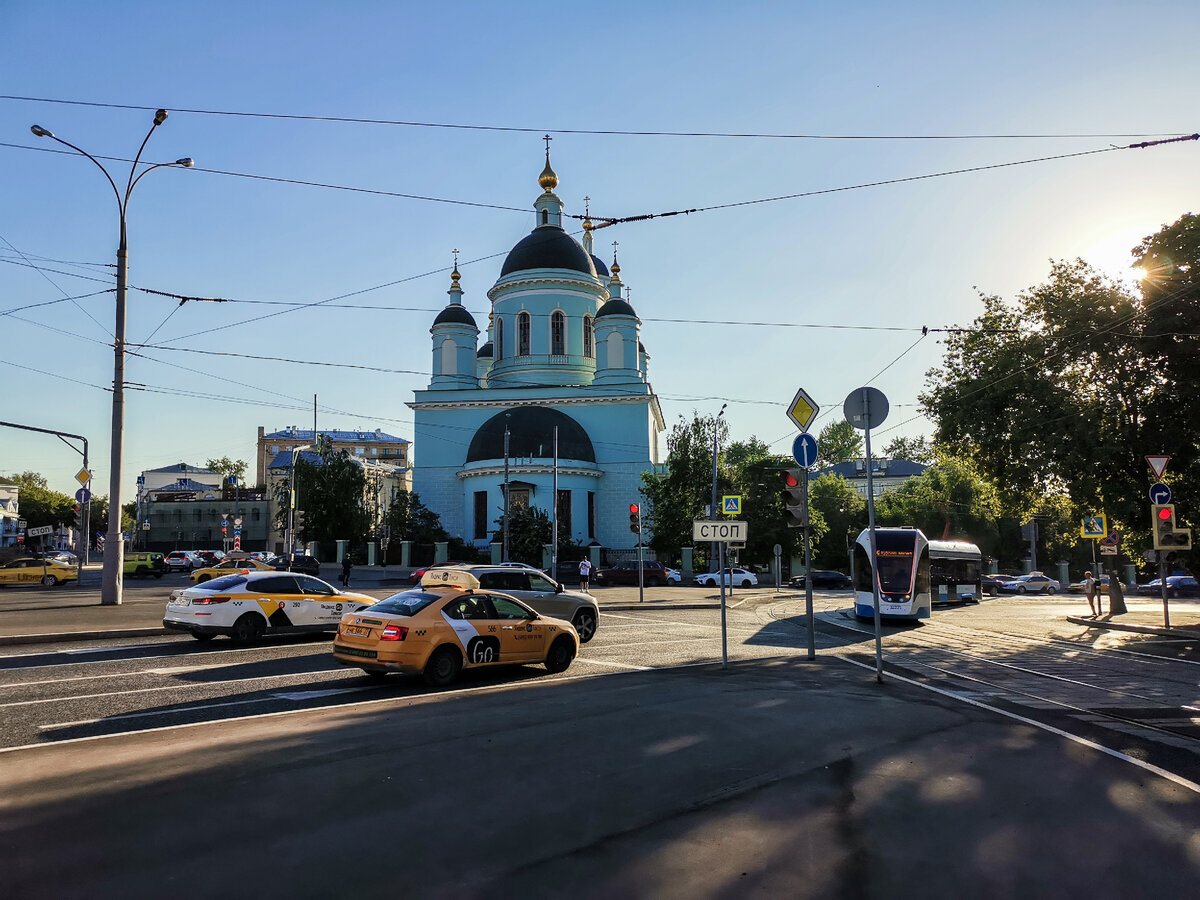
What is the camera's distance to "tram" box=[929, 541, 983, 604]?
109 feet

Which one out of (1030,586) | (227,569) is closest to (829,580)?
(1030,586)

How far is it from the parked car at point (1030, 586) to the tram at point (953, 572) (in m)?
20.8

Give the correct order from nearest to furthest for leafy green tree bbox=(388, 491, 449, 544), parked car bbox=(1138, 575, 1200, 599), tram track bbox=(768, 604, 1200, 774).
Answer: tram track bbox=(768, 604, 1200, 774) < parked car bbox=(1138, 575, 1200, 599) < leafy green tree bbox=(388, 491, 449, 544)

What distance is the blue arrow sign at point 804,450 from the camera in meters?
13.1

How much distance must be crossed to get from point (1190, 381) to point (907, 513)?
55.6 metres

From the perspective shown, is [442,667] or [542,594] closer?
[442,667]

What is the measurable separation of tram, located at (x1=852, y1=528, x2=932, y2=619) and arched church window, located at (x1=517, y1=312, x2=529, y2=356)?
1529 inches

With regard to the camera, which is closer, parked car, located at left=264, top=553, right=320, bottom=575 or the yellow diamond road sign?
the yellow diamond road sign

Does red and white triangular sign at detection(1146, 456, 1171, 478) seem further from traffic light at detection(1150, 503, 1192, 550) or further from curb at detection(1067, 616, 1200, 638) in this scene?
curb at detection(1067, 616, 1200, 638)

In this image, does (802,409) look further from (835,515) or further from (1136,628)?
(835,515)

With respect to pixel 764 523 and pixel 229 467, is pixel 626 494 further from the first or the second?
pixel 229 467

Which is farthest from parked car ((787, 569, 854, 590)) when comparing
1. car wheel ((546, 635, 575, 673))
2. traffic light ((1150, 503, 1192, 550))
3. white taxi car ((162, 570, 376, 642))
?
car wheel ((546, 635, 575, 673))

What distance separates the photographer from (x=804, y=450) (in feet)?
43.4

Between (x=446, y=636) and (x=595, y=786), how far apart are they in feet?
18.0
